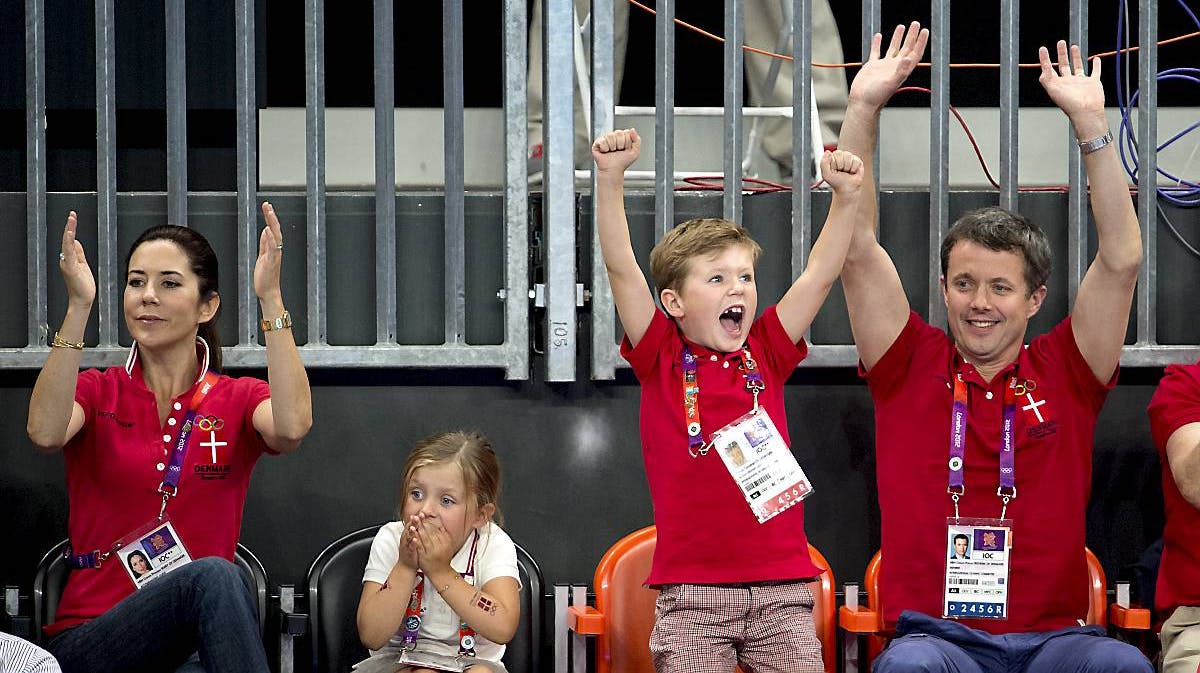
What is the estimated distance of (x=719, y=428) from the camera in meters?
2.80

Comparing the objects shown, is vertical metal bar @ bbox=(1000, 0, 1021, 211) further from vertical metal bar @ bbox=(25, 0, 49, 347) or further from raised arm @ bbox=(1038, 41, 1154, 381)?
vertical metal bar @ bbox=(25, 0, 49, 347)

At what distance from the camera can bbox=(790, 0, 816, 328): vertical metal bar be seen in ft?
11.0

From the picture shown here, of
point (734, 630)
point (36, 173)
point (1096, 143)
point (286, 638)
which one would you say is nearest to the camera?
point (734, 630)

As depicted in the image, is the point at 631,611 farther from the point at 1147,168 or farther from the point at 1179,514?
the point at 1147,168

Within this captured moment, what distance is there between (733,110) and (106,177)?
1587mm

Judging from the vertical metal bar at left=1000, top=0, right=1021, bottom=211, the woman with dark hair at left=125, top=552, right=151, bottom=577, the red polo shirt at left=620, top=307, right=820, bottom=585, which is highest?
the vertical metal bar at left=1000, top=0, right=1021, bottom=211

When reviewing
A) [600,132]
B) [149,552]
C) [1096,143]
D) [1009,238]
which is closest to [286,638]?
[149,552]

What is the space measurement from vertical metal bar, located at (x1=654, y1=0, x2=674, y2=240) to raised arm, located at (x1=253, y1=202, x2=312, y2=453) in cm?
100

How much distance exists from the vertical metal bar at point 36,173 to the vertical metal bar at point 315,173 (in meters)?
0.66

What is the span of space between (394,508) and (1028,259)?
1.69 metres

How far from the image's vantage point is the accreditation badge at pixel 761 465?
9.05 feet

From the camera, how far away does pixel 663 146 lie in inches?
133

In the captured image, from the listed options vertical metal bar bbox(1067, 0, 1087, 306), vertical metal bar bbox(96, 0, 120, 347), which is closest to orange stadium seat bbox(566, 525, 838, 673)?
vertical metal bar bbox(1067, 0, 1087, 306)

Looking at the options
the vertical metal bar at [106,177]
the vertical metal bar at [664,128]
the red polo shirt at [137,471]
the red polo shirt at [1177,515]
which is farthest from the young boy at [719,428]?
the vertical metal bar at [106,177]
